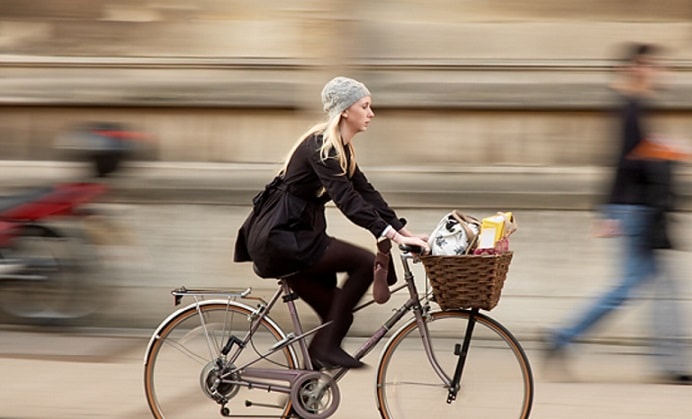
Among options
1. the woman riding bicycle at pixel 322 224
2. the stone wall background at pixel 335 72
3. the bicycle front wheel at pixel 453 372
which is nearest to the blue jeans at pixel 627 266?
the stone wall background at pixel 335 72

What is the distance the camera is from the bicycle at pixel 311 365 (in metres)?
4.91

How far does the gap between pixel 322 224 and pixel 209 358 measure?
2.52 ft

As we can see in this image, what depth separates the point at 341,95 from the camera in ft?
15.8

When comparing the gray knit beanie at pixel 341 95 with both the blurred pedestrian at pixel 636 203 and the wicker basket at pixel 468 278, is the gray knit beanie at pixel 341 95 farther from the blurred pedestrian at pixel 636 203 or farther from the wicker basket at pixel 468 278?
the blurred pedestrian at pixel 636 203

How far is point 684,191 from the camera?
7250 mm

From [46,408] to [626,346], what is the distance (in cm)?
347

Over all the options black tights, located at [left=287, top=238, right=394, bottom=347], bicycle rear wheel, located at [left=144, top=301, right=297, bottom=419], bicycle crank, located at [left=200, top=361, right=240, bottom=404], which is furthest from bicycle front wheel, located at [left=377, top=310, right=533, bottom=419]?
bicycle crank, located at [left=200, top=361, right=240, bottom=404]

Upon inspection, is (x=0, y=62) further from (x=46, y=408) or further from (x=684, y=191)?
(x=684, y=191)

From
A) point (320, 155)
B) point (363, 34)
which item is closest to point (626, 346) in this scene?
point (363, 34)

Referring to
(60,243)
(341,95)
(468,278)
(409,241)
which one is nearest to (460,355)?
(468,278)

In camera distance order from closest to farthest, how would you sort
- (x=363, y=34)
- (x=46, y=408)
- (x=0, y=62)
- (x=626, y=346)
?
(x=46, y=408) < (x=626, y=346) < (x=363, y=34) < (x=0, y=62)

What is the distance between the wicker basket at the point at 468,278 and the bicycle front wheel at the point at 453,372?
0.72ft

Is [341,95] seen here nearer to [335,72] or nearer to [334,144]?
[334,144]

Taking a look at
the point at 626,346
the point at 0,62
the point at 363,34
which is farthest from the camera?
the point at 0,62
